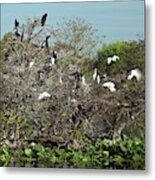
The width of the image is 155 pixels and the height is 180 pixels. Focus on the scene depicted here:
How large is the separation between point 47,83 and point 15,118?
19 cm

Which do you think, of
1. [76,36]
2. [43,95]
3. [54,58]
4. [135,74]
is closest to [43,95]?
[43,95]

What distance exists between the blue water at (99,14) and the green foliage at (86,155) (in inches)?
16.2

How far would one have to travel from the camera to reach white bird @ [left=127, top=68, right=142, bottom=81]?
7.79 ft

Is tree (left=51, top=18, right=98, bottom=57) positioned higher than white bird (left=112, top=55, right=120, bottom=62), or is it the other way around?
tree (left=51, top=18, right=98, bottom=57)

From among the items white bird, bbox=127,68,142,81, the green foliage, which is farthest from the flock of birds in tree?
the green foliage

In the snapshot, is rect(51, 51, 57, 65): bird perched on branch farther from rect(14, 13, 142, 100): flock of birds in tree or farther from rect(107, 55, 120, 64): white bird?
rect(107, 55, 120, 64): white bird

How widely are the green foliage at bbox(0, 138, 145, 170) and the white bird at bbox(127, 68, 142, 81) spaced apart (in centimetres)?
24

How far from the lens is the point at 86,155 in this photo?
2414 mm

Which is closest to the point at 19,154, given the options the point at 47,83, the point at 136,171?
the point at 47,83

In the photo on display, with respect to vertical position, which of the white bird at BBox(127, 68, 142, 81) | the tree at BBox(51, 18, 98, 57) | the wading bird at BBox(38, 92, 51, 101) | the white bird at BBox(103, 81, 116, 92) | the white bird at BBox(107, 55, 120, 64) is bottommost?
the wading bird at BBox(38, 92, 51, 101)

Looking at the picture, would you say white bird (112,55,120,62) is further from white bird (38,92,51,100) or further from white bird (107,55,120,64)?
white bird (38,92,51,100)

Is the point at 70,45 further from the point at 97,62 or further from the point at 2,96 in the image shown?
the point at 2,96

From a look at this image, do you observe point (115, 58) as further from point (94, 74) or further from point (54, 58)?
point (54, 58)

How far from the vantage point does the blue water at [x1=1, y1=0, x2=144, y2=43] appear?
238 cm
